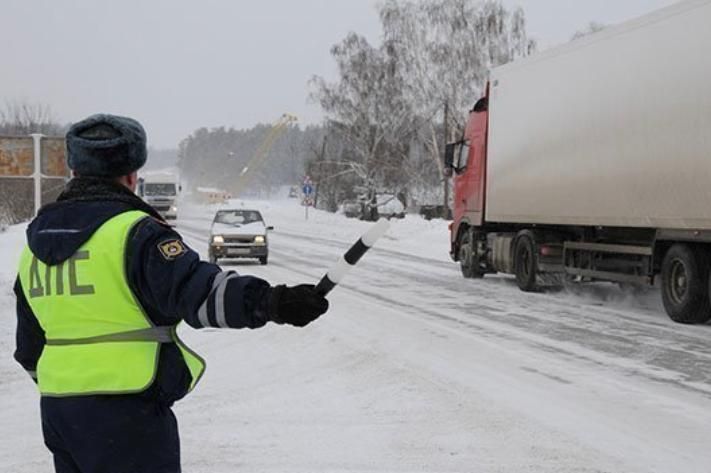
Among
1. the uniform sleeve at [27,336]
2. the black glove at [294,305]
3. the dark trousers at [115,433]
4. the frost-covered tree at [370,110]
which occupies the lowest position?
the dark trousers at [115,433]

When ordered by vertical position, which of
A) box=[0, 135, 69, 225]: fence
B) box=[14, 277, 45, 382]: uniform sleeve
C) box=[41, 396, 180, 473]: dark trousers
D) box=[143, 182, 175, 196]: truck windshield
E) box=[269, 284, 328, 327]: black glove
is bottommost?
box=[41, 396, 180, 473]: dark trousers

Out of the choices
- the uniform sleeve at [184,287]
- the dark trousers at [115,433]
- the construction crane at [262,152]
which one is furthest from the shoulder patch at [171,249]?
the construction crane at [262,152]

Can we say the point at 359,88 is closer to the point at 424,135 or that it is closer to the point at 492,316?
the point at 424,135

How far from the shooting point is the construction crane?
137 meters

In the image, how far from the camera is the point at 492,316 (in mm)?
12297

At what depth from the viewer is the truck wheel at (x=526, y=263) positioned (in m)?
15.8

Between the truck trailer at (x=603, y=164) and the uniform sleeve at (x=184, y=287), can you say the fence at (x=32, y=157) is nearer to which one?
the truck trailer at (x=603, y=164)

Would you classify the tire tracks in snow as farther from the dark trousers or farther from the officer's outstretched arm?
the dark trousers

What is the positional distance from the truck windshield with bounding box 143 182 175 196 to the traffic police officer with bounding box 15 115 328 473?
143 ft

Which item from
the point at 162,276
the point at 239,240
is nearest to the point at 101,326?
the point at 162,276

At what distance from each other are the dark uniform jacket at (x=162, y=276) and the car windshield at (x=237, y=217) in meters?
20.7

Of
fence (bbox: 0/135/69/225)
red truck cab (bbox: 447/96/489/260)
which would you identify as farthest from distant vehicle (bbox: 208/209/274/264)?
fence (bbox: 0/135/69/225)

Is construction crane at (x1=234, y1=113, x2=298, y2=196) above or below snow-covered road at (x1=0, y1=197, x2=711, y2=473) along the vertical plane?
above

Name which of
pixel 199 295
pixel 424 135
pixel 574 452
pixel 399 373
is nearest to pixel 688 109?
pixel 399 373
